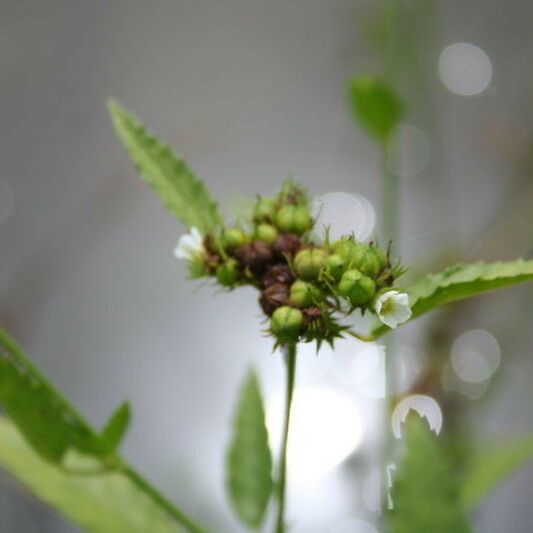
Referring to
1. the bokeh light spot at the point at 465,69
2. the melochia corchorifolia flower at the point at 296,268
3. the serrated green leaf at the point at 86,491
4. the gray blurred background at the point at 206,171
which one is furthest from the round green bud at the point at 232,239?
the bokeh light spot at the point at 465,69

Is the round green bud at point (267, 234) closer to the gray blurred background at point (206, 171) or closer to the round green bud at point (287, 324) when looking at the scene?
the round green bud at point (287, 324)

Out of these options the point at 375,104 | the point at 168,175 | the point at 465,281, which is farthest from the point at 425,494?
the point at 375,104

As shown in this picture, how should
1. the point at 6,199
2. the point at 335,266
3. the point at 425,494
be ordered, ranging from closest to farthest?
the point at 425,494 → the point at 335,266 → the point at 6,199

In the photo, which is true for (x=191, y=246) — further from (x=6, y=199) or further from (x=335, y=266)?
(x=6, y=199)

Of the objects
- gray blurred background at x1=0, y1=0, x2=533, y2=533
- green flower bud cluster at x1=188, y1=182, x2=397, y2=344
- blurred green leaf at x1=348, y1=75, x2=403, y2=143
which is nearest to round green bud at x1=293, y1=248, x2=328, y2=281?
green flower bud cluster at x1=188, y1=182, x2=397, y2=344

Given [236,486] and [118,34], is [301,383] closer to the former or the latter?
[118,34]

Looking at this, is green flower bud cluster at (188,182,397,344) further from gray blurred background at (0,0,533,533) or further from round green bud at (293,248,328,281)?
gray blurred background at (0,0,533,533)

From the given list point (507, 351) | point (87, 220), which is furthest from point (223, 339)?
point (507, 351)
